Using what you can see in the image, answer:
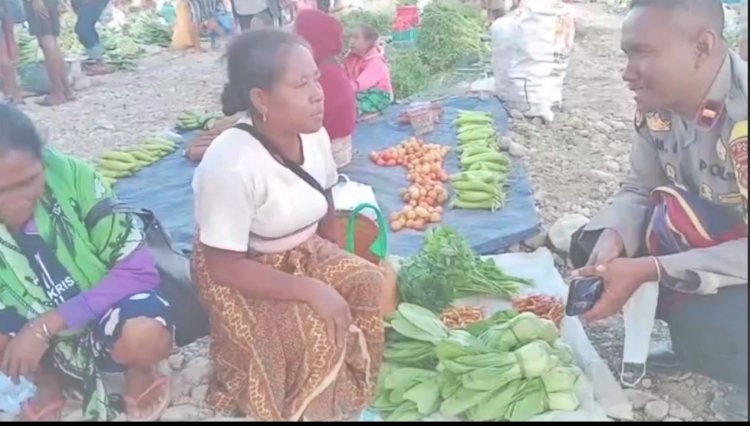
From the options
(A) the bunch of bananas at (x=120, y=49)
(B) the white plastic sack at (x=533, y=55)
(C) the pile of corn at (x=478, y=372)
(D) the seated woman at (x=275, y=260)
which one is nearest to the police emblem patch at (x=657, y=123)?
(C) the pile of corn at (x=478, y=372)

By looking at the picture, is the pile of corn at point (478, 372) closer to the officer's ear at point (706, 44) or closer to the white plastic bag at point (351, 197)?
the white plastic bag at point (351, 197)

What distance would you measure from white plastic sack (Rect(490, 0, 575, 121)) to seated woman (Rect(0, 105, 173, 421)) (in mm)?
3565

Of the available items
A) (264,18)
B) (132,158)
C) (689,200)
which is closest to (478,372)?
(689,200)

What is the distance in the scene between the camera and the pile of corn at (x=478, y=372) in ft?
7.50

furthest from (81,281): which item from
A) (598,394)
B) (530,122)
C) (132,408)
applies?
(530,122)

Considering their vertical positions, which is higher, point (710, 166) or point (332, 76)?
point (710, 166)

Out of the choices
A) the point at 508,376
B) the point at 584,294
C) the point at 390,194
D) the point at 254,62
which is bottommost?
the point at 390,194

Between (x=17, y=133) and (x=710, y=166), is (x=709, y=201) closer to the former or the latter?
(x=710, y=166)

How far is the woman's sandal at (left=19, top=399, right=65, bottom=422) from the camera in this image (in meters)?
2.35

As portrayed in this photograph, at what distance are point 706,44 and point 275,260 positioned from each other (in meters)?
1.22

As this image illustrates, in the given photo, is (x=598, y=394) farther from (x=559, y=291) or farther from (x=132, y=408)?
(x=132, y=408)

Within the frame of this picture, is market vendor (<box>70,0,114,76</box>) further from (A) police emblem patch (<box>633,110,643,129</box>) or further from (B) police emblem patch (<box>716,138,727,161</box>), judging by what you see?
(B) police emblem patch (<box>716,138,727,161</box>)

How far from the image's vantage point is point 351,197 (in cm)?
285

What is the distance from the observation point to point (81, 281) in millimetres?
2344
